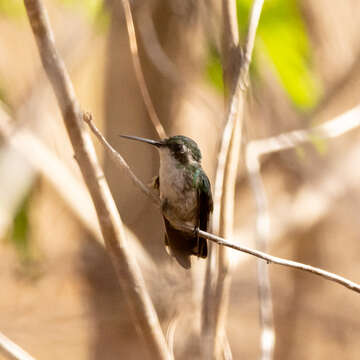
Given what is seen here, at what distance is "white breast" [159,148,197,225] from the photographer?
5.83ft

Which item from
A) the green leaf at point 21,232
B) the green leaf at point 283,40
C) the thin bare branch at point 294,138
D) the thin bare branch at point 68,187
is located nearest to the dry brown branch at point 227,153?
the green leaf at point 283,40

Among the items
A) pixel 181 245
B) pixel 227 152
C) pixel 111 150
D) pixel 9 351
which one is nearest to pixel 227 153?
pixel 227 152

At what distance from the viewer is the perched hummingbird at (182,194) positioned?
5.80 feet

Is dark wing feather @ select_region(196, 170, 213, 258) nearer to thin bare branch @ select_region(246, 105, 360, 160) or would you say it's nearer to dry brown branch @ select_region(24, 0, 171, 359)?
thin bare branch @ select_region(246, 105, 360, 160)

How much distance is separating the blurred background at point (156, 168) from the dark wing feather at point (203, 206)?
0.10 metres

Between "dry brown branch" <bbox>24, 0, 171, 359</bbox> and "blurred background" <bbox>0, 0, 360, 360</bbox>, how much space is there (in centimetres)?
4

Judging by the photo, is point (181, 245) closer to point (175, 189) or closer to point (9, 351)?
point (175, 189)

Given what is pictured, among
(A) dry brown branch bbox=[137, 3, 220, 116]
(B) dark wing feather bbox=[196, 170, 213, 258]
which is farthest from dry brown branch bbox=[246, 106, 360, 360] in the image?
(A) dry brown branch bbox=[137, 3, 220, 116]

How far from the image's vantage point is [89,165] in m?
1.16

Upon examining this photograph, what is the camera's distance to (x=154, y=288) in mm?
1592

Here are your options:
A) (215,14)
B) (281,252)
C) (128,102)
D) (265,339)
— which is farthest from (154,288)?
(281,252)

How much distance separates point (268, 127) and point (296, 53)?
30.5 inches

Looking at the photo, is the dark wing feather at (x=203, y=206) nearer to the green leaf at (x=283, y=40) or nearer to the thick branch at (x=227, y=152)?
the thick branch at (x=227, y=152)

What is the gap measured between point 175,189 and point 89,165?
66cm
